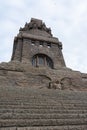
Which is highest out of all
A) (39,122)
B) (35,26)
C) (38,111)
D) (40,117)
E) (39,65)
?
(35,26)

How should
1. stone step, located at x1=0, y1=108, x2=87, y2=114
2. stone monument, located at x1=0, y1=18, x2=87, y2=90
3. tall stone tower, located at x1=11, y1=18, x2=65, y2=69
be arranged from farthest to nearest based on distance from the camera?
tall stone tower, located at x1=11, y1=18, x2=65, y2=69 → stone monument, located at x1=0, y1=18, x2=87, y2=90 → stone step, located at x1=0, y1=108, x2=87, y2=114

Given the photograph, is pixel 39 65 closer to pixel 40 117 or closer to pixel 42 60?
pixel 42 60

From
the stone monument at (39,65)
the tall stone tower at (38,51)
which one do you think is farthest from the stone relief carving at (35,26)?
the tall stone tower at (38,51)

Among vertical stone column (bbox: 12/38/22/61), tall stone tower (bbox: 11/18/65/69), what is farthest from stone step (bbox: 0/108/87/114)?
vertical stone column (bbox: 12/38/22/61)

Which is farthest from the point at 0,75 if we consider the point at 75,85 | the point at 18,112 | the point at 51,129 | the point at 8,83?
the point at 51,129

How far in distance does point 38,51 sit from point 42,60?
1.08m

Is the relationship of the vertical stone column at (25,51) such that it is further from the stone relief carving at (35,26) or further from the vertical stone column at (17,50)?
the stone relief carving at (35,26)

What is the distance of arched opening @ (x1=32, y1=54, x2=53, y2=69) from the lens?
18.7 m

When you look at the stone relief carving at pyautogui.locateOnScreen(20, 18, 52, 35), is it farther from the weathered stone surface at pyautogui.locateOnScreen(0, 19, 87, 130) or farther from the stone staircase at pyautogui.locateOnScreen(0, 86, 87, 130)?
the stone staircase at pyautogui.locateOnScreen(0, 86, 87, 130)

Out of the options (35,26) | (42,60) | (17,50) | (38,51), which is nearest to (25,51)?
(17,50)

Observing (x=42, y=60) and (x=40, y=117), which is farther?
(x=42, y=60)

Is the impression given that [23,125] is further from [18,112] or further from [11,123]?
[18,112]

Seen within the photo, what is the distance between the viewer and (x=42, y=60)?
1911 centimetres

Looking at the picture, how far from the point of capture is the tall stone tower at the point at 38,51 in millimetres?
18250
